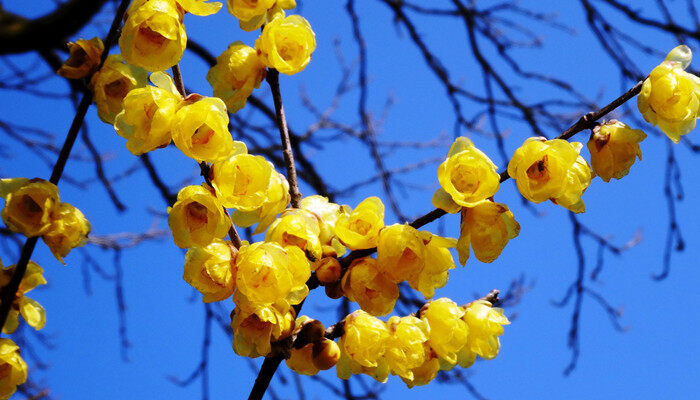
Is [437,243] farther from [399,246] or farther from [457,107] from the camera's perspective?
[457,107]

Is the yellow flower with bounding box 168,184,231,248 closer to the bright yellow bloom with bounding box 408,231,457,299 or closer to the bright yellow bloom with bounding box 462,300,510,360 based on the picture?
the bright yellow bloom with bounding box 408,231,457,299

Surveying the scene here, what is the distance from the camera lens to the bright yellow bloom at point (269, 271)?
662mm

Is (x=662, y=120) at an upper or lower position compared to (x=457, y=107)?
lower

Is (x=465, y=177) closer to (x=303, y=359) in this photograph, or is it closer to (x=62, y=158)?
(x=303, y=359)

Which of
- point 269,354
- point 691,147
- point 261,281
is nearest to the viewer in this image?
point 261,281

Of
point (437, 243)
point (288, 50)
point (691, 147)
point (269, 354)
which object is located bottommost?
point (269, 354)

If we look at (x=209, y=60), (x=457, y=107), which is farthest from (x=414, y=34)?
(x=209, y=60)

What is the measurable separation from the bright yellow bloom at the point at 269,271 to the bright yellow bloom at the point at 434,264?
0.15 meters

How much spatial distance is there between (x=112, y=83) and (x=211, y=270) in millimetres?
344

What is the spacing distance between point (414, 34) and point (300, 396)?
157 cm

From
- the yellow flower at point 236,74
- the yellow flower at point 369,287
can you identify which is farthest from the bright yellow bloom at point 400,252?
the yellow flower at point 236,74

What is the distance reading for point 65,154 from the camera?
763mm

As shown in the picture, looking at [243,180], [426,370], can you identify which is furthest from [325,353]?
[243,180]

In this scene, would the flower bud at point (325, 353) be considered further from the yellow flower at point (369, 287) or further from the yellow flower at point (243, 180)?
the yellow flower at point (243, 180)
